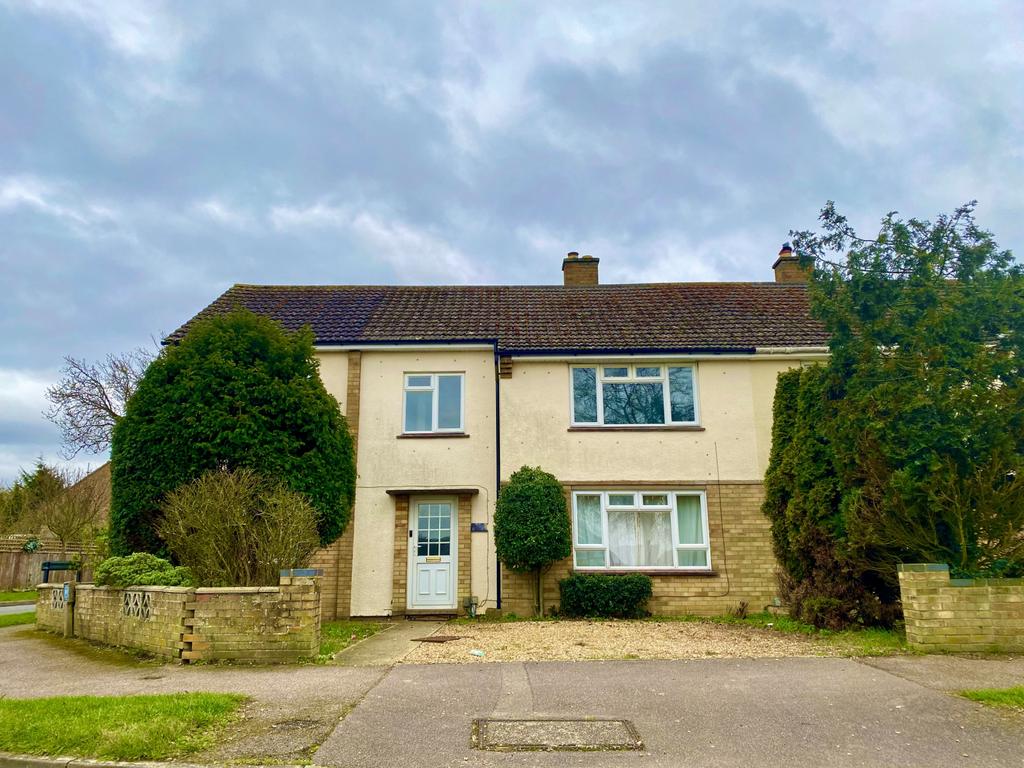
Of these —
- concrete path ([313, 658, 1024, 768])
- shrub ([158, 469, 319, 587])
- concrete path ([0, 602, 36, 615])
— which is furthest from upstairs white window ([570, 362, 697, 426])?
concrete path ([0, 602, 36, 615])

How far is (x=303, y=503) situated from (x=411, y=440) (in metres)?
4.46

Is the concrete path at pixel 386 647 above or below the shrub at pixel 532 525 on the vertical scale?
below

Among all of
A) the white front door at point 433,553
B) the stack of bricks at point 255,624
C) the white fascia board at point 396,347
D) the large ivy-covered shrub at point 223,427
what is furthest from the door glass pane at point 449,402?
the stack of bricks at point 255,624

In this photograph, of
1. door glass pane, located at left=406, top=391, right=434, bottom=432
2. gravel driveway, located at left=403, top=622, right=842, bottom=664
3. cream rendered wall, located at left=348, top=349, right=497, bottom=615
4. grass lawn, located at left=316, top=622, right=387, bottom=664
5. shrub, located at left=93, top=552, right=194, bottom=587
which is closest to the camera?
gravel driveway, located at left=403, top=622, right=842, bottom=664

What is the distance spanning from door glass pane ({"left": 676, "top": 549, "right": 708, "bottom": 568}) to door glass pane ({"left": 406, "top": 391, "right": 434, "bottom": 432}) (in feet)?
17.7

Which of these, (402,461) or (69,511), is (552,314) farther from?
(69,511)

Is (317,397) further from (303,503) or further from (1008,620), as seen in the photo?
(1008,620)

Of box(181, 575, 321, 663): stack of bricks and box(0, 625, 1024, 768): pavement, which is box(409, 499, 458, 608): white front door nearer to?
box(181, 575, 321, 663): stack of bricks

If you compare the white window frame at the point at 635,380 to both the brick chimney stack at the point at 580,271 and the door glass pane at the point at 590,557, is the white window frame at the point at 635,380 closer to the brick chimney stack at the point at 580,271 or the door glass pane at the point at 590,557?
the door glass pane at the point at 590,557

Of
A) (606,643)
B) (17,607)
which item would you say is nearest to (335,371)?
(606,643)

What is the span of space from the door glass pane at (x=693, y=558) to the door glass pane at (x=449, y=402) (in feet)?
16.1

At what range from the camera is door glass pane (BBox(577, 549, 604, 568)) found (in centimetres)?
1378

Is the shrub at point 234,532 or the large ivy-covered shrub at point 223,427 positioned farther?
the large ivy-covered shrub at point 223,427

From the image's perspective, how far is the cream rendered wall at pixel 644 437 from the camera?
14.1 metres
